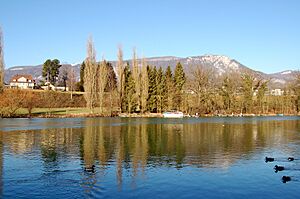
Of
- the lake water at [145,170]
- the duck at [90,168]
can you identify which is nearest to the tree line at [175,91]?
the lake water at [145,170]

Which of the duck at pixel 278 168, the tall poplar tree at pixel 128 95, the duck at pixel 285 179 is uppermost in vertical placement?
the tall poplar tree at pixel 128 95

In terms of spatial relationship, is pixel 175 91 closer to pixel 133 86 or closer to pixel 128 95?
pixel 133 86

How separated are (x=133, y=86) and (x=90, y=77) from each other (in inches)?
454

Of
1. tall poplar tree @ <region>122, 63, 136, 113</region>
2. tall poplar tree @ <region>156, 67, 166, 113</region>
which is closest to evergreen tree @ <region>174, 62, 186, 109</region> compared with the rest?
tall poplar tree @ <region>156, 67, 166, 113</region>

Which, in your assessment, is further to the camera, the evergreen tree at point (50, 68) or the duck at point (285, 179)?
A: the evergreen tree at point (50, 68)

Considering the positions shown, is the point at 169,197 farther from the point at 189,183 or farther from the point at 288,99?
the point at 288,99

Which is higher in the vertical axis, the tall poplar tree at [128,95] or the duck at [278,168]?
the tall poplar tree at [128,95]

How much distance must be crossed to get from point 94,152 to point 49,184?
30.8 ft

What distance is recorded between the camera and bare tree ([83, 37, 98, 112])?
2957 inches

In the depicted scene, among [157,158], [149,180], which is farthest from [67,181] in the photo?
[157,158]

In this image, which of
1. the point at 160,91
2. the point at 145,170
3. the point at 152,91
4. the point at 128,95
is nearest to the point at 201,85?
the point at 160,91

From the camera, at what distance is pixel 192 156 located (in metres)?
24.1

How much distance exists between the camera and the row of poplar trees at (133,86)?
76.1 meters

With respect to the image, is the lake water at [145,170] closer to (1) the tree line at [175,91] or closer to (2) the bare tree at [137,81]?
(1) the tree line at [175,91]
